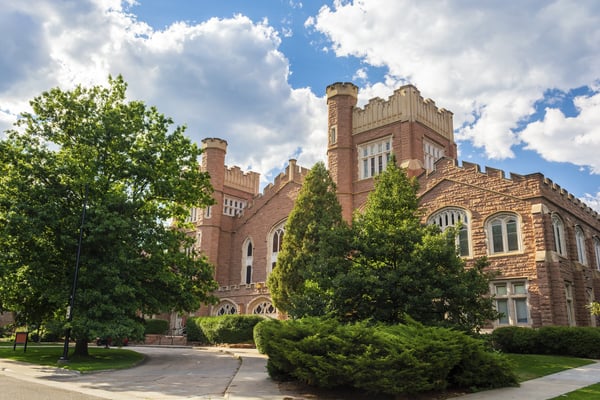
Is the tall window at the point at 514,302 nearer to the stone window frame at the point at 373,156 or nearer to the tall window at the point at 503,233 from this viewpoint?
→ the tall window at the point at 503,233

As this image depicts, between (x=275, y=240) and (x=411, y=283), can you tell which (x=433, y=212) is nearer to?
(x=411, y=283)

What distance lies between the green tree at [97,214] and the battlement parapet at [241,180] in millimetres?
22341

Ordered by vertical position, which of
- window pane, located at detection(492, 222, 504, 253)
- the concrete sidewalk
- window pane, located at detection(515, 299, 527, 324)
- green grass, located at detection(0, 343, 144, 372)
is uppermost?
window pane, located at detection(492, 222, 504, 253)

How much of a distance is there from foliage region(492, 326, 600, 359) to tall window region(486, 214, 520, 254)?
4.42 metres

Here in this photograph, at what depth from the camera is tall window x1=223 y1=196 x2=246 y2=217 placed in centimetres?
4347

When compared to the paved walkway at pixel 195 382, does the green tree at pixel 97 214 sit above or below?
above

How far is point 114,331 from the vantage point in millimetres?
17500

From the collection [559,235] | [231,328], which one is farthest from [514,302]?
[231,328]

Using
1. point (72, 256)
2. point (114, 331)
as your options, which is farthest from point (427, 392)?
point (72, 256)

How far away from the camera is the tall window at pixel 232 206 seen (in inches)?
1711

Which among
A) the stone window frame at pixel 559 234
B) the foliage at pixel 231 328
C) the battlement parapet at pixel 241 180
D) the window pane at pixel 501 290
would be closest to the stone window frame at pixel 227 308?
the foliage at pixel 231 328

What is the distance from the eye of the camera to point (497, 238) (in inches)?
963

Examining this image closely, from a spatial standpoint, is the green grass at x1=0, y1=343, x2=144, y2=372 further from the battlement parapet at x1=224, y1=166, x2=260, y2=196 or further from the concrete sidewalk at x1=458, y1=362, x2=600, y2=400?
the battlement parapet at x1=224, y1=166, x2=260, y2=196

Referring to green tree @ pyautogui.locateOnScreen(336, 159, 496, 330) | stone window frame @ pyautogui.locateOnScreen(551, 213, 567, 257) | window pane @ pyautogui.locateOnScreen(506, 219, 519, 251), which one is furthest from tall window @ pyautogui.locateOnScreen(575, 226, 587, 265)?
green tree @ pyautogui.locateOnScreen(336, 159, 496, 330)
